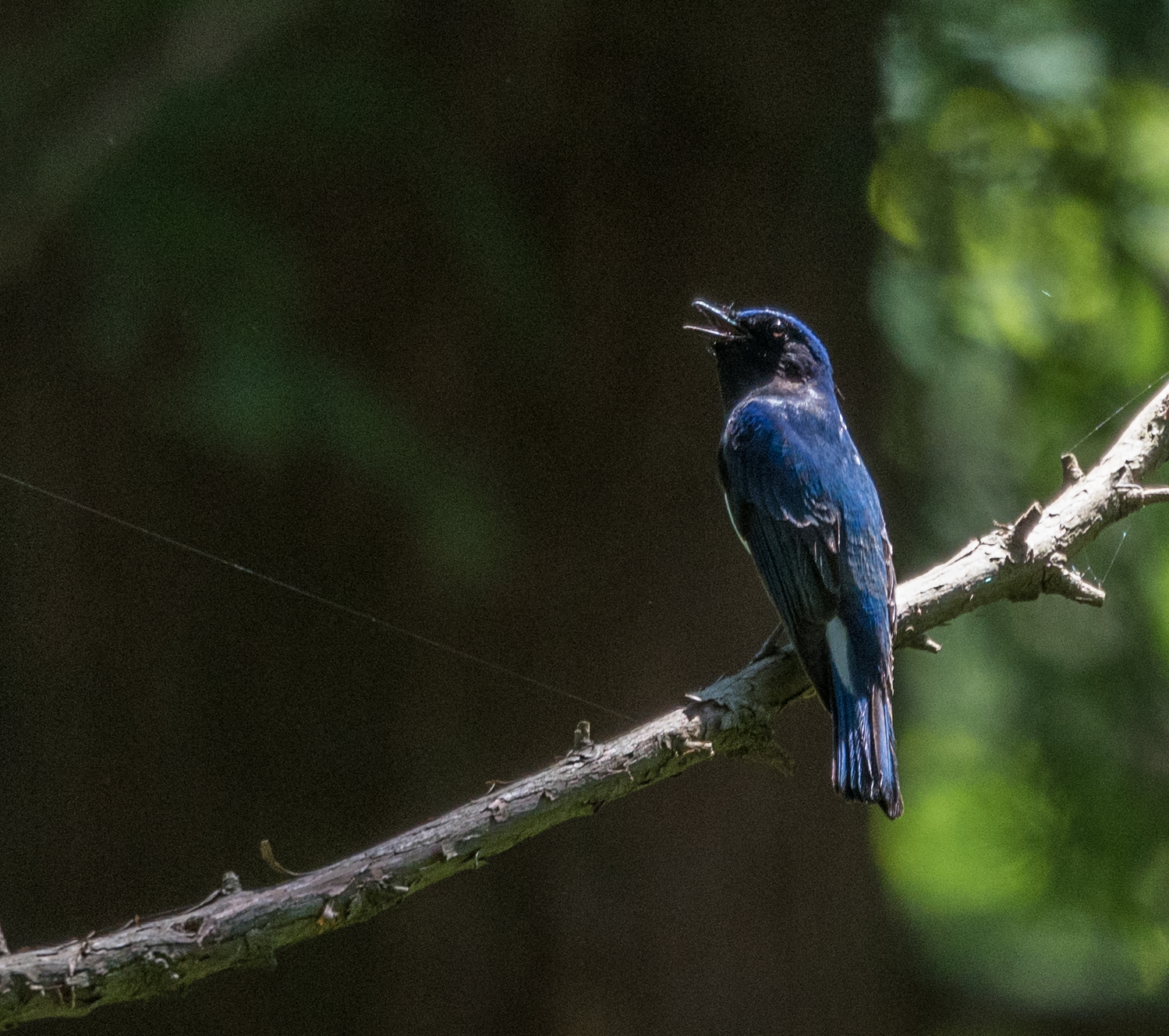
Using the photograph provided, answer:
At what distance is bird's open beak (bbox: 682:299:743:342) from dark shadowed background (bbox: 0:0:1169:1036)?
18cm

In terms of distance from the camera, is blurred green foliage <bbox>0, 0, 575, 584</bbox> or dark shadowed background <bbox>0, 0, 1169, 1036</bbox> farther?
dark shadowed background <bbox>0, 0, 1169, 1036</bbox>

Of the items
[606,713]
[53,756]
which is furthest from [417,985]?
[53,756]

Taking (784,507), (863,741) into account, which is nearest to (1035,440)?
(784,507)

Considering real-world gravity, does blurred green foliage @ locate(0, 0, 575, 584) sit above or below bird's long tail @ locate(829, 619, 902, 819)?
above

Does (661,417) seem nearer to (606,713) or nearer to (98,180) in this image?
(606,713)

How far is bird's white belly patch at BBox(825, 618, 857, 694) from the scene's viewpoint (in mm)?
2670

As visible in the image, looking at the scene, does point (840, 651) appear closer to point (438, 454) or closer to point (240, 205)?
point (438, 454)

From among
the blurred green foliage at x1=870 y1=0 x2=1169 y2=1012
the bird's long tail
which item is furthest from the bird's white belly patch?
the blurred green foliage at x1=870 y1=0 x2=1169 y2=1012

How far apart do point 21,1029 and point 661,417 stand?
2.48 m

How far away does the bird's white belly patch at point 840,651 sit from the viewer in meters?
2.67

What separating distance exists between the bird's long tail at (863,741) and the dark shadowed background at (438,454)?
947 millimetres

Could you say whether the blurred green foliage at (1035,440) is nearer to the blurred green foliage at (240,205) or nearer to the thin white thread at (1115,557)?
the thin white thread at (1115,557)

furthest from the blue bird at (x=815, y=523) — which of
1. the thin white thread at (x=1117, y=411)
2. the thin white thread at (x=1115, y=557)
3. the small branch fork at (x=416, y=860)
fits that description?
the thin white thread at (x=1115, y=557)

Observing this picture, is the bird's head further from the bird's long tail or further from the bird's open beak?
the bird's long tail
